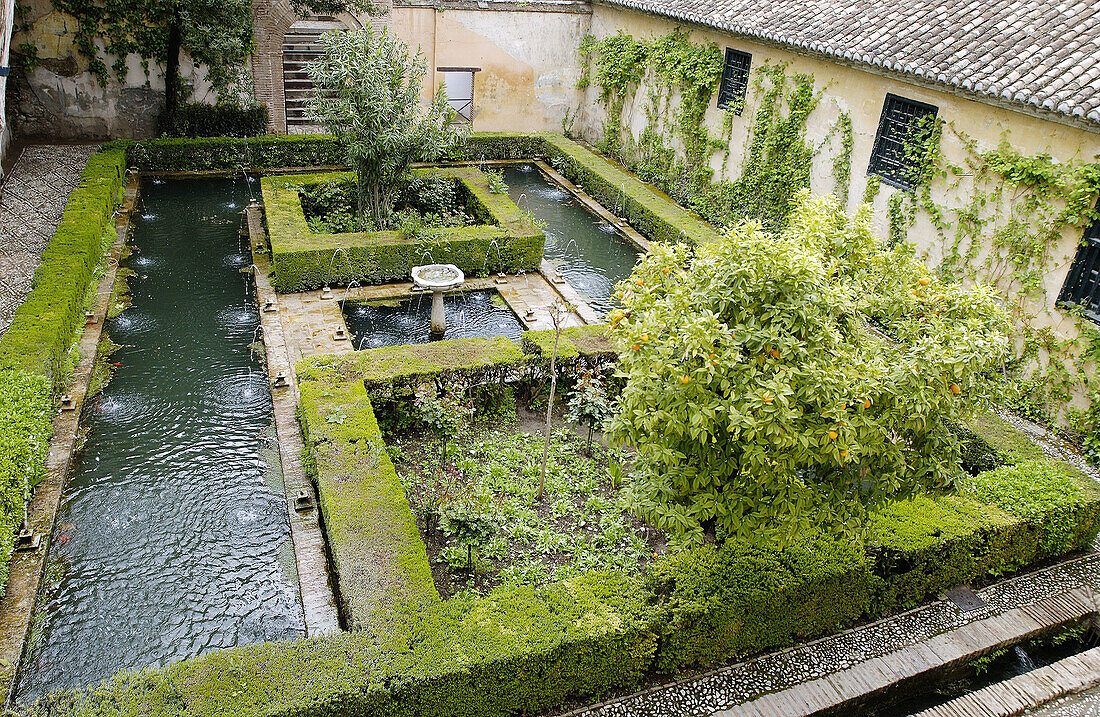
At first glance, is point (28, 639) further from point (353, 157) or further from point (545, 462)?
point (353, 157)

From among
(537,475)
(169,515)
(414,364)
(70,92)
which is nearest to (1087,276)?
(537,475)

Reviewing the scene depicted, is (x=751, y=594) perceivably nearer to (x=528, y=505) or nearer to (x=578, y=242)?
(x=528, y=505)

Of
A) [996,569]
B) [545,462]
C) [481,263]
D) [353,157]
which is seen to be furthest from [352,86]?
[996,569]

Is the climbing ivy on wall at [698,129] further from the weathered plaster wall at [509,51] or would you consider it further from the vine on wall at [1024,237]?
the vine on wall at [1024,237]

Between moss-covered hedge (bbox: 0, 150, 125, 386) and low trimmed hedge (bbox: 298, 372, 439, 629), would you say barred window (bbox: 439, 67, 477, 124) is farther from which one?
low trimmed hedge (bbox: 298, 372, 439, 629)

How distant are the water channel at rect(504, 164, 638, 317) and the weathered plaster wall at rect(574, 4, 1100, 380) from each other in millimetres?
2936

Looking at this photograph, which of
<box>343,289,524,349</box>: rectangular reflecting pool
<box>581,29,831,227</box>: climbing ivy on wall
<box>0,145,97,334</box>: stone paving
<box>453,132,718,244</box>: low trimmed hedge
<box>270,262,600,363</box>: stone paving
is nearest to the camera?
<box>0,145,97,334</box>: stone paving

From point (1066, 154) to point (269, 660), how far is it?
30.9 feet

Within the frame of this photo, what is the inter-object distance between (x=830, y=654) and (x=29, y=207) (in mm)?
12484

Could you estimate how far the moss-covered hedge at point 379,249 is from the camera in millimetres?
10742

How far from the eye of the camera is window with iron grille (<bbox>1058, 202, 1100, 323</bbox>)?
836 centimetres

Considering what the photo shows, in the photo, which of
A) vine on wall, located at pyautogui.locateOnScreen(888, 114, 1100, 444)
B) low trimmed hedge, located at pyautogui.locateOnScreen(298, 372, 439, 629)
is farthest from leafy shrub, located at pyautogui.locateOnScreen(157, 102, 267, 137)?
vine on wall, located at pyautogui.locateOnScreen(888, 114, 1100, 444)

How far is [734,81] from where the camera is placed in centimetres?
1443

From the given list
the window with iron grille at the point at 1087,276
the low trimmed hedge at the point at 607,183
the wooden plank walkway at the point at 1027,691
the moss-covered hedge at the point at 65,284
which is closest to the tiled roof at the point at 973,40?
the window with iron grille at the point at 1087,276
